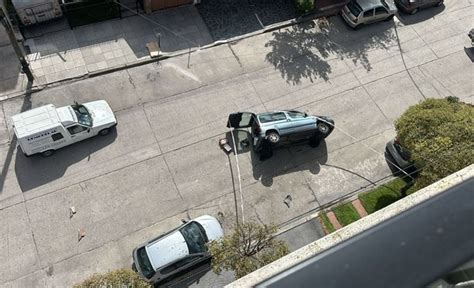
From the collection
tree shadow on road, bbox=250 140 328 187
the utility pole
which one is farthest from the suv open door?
the utility pole

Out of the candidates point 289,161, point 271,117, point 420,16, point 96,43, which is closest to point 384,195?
point 289,161

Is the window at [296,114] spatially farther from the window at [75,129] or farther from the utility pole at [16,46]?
the utility pole at [16,46]

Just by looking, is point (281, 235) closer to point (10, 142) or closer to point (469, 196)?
point (469, 196)

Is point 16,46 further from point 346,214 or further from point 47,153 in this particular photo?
point 346,214

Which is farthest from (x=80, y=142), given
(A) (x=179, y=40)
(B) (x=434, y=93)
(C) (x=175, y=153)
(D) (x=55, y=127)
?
(B) (x=434, y=93)

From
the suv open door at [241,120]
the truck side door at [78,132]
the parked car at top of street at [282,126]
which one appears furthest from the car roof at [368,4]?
the truck side door at [78,132]

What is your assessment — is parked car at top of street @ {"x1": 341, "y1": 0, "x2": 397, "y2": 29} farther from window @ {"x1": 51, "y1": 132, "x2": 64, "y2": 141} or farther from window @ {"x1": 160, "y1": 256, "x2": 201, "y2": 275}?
window @ {"x1": 51, "y1": 132, "x2": 64, "y2": 141}

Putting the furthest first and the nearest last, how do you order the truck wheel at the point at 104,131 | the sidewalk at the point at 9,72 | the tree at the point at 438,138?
1. the sidewalk at the point at 9,72
2. the truck wheel at the point at 104,131
3. the tree at the point at 438,138
